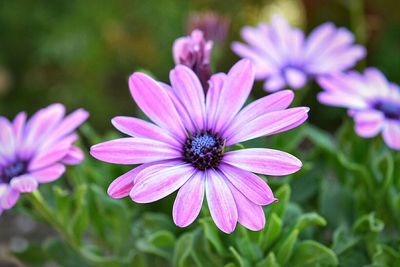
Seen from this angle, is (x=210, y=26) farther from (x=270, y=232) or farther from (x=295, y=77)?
(x=270, y=232)

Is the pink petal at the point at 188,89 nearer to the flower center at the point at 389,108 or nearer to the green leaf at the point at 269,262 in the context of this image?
the green leaf at the point at 269,262

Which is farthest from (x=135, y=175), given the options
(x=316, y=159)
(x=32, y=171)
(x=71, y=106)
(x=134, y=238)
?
(x=71, y=106)

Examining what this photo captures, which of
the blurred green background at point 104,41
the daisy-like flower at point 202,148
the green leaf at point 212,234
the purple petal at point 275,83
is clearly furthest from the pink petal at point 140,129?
the blurred green background at point 104,41

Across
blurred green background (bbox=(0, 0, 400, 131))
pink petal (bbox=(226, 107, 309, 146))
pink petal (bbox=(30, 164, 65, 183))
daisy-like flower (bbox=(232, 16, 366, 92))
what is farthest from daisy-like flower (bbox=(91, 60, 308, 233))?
blurred green background (bbox=(0, 0, 400, 131))

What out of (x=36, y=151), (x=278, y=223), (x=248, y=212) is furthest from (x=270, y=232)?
(x=36, y=151)

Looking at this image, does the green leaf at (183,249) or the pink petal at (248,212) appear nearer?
the pink petal at (248,212)

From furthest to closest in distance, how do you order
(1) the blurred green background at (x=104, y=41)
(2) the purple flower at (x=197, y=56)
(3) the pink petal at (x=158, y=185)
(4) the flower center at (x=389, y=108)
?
1. (1) the blurred green background at (x=104, y=41)
2. (4) the flower center at (x=389, y=108)
3. (2) the purple flower at (x=197, y=56)
4. (3) the pink petal at (x=158, y=185)

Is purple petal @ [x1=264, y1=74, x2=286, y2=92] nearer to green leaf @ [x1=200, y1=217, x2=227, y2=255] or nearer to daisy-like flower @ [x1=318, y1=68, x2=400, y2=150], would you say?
daisy-like flower @ [x1=318, y1=68, x2=400, y2=150]
